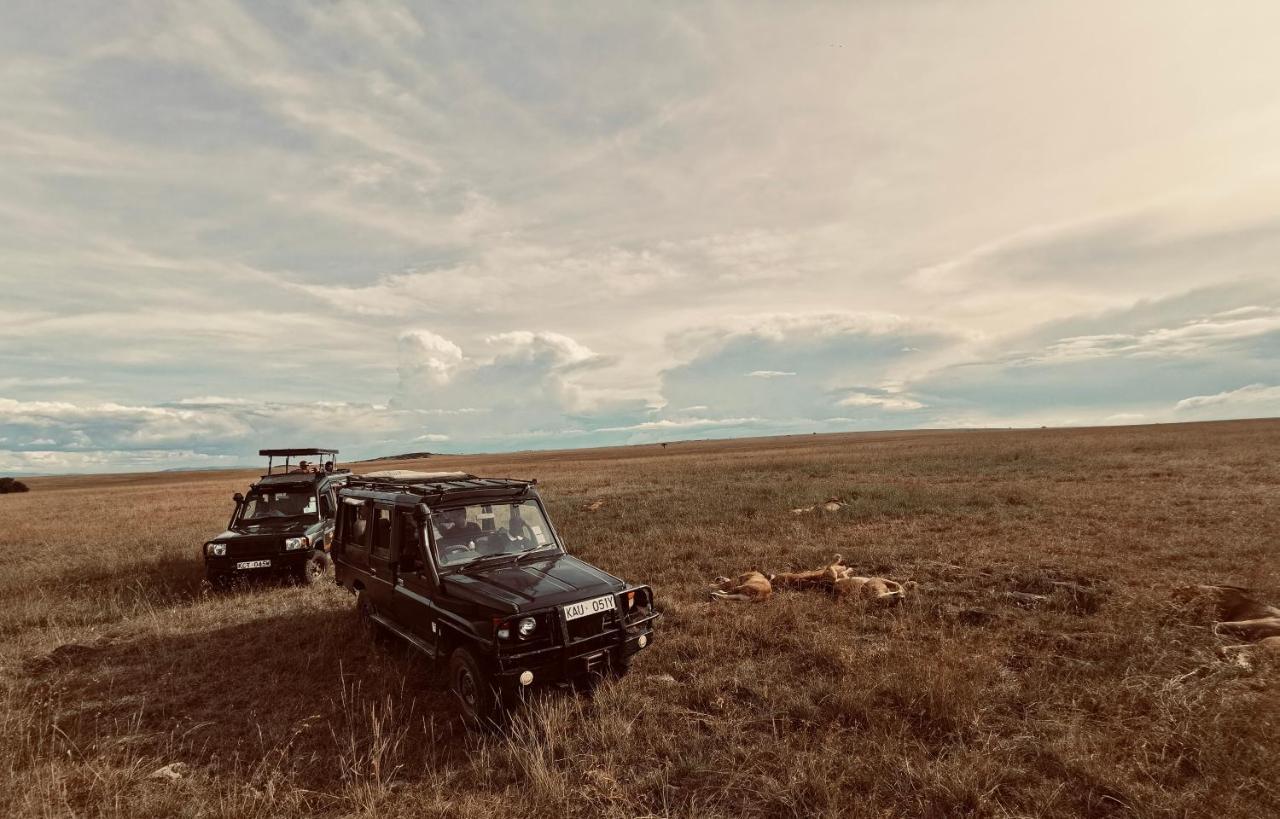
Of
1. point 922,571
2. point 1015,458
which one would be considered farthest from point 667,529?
point 1015,458

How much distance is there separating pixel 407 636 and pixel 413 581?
659 millimetres

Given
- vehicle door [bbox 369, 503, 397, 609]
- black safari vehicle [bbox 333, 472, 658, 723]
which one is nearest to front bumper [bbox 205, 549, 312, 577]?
black safari vehicle [bbox 333, 472, 658, 723]

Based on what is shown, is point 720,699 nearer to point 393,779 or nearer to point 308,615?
point 393,779

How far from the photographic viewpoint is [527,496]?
756 centimetres

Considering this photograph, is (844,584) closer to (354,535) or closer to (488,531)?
(488,531)

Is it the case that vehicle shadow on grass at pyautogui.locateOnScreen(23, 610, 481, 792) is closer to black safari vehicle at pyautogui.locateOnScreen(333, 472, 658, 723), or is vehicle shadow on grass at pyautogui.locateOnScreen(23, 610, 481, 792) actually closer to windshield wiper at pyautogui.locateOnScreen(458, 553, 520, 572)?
black safari vehicle at pyautogui.locateOnScreen(333, 472, 658, 723)

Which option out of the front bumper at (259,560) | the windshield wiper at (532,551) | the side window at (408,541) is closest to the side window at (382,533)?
the side window at (408,541)

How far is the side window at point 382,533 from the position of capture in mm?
7418

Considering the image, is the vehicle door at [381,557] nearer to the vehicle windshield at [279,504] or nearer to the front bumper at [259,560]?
the front bumper at [259,560]

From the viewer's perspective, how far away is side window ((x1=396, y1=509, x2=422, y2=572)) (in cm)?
679

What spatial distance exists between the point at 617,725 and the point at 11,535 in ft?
90.1

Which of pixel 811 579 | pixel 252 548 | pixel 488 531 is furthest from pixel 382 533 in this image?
pixel 811 579

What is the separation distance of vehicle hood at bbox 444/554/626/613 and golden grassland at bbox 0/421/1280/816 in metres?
1.08

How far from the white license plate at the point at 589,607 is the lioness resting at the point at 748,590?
4192 mm
